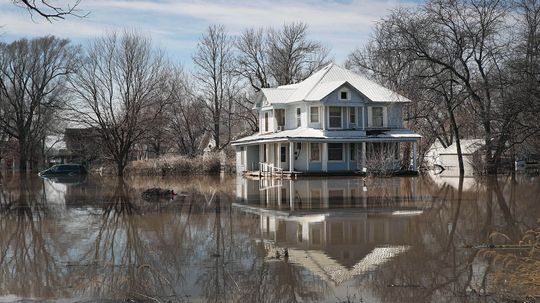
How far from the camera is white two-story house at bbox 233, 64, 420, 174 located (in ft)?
144

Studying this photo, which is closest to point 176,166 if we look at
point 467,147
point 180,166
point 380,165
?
point 180,166

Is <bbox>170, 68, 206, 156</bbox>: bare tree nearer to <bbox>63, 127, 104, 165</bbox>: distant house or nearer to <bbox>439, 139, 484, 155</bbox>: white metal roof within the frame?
<bbox>63, 127, 104, 165</bbox>: distant house

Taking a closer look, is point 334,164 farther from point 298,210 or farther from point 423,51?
point 298,210

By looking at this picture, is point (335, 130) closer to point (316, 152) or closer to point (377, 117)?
point (316, 152)

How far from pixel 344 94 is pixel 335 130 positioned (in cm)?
288

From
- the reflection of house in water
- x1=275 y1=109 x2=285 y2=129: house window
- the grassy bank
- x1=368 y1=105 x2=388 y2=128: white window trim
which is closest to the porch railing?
x1=275 y1=109 x2=285 y2=129: house window

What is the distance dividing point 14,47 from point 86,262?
64.5 metres

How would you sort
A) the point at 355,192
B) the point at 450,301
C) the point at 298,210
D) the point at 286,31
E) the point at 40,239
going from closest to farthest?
the point at 450,301, the point at 40,239, the point at 298,210, the point at 355,192, the point at 286,31

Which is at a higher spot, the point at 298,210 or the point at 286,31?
the point at 286,31

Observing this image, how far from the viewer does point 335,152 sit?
45.4m

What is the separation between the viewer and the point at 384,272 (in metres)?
10.2

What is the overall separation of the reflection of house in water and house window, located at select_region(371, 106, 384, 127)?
65.0 ft

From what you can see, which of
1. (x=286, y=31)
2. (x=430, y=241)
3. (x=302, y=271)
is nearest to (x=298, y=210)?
(x=430, y=241)

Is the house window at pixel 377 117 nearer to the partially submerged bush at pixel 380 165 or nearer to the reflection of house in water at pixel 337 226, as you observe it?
the partially submerged bush at pixel 380 165
